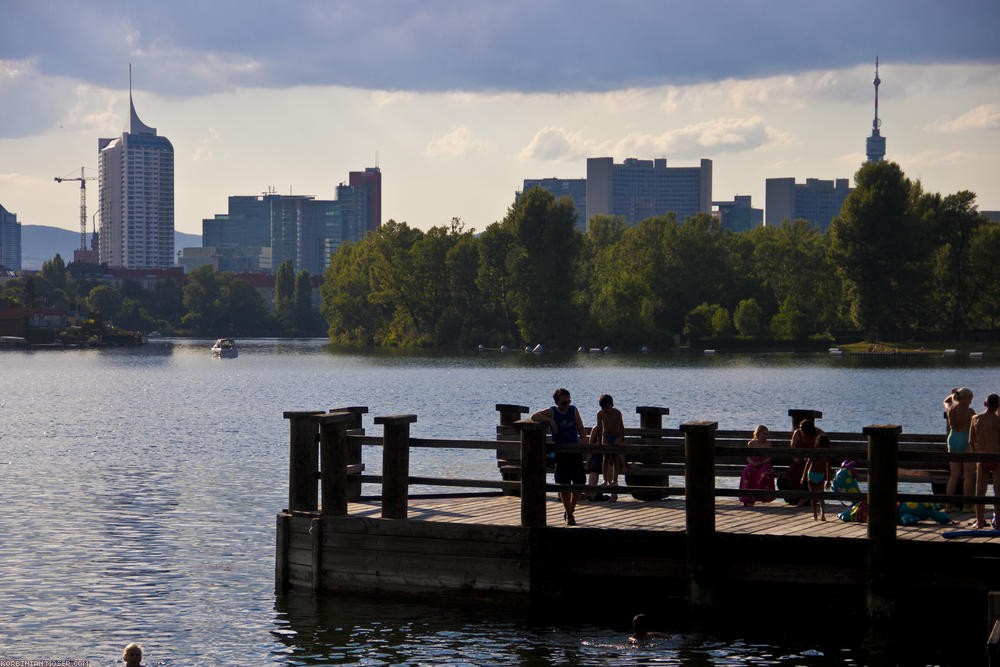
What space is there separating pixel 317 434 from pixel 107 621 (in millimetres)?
4317

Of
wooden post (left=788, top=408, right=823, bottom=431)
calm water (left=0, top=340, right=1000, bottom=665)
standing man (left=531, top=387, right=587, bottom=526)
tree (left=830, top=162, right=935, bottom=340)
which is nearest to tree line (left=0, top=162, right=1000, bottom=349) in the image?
tree (left=830, top=162, right=935, bottom=340)

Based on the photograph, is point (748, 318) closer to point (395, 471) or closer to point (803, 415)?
point (803, 415)

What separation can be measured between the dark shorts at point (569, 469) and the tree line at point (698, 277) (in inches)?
5419

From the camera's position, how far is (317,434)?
20656 millimetres

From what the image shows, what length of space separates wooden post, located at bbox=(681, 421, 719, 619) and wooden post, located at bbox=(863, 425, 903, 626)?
207 centimetres

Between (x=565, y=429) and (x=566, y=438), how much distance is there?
0.14m

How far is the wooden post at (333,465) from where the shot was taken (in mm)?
19359

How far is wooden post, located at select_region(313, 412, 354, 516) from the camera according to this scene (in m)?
19.4

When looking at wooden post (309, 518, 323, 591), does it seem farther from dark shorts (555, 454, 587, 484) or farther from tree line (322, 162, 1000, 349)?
tree line (322, 162, 1000, 349)

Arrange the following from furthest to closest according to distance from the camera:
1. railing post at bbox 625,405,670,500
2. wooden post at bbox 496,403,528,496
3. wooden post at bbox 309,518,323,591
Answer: wooden post at bbox 496,403,528,496, railing post at bbox 625,405,670,500, wooden post at bbox 309,518,323,591

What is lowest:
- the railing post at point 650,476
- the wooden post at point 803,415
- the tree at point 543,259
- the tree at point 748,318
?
the railing post at point 650,476

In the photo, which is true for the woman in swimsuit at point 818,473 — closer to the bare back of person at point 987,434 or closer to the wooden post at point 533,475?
the bare back of person at point 987,434

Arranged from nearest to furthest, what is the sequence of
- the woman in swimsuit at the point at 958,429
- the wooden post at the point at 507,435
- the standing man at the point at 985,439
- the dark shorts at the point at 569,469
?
the standing man at the point at 985,439 → the woman in swimsuit at the point at 958,429 → the dark shorts at the point at 569,469 → the wooden post at the point at 507,435

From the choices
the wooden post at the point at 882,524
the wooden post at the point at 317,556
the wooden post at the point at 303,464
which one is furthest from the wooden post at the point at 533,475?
the wooden post at the point at 882,524
